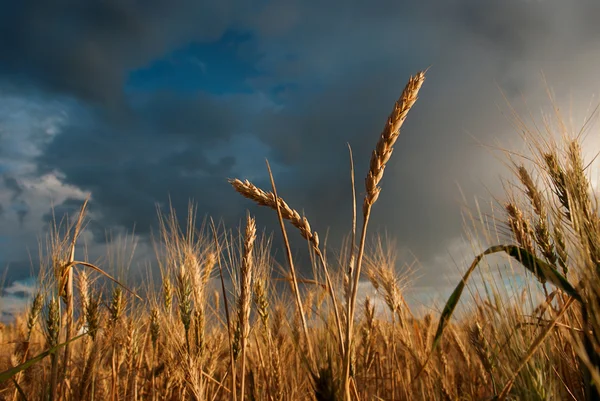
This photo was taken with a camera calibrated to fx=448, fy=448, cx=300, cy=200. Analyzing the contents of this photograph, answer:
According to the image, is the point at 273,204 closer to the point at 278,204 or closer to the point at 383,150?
the point at 278,204

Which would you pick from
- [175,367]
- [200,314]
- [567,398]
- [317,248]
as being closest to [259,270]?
[200,314]

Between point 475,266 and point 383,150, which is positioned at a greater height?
point 383,150

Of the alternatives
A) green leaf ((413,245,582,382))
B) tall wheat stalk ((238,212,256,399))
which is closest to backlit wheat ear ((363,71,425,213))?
tall wheat stalk ((238,212,256,399))

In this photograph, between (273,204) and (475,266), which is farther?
(475,266)

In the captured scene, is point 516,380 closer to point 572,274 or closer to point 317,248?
point 572,274

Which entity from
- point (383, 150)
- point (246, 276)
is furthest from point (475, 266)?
point (246, 276)

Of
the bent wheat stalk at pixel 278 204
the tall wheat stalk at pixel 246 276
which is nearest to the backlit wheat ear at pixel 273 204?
the bent wheat stalk at pixel 278 204

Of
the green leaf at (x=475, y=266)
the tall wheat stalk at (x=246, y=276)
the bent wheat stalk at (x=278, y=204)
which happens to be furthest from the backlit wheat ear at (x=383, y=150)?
the green leaf at (x=475, y=266)

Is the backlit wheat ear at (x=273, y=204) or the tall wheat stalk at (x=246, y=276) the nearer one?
the backlit wheat ear at (x=273, y=204)

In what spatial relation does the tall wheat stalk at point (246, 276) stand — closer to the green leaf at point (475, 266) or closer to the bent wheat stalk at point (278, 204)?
the bent wheat stalk at point (278, 204)

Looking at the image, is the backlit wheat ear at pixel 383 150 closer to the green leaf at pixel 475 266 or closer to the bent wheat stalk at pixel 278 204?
the bent wheat stalk at pixel 278 204

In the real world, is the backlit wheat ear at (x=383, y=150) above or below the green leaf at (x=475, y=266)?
above

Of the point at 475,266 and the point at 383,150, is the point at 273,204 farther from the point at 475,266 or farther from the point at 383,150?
the point at 475,266

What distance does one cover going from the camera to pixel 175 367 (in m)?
3.68
